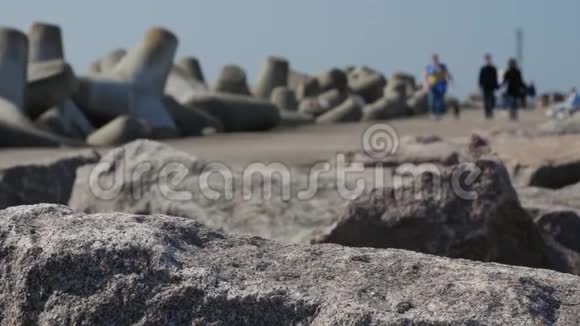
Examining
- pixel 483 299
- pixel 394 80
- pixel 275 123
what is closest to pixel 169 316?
pixel 483 299

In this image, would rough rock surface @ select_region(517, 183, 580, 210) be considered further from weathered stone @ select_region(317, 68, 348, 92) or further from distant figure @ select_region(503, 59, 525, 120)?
weathered stone @ select_region(317, 68, 348, 92)

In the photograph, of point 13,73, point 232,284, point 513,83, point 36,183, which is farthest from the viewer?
point 513,83

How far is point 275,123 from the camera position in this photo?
1418cm

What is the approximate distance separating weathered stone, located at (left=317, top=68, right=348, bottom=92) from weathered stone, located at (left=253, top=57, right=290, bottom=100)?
0.79 m

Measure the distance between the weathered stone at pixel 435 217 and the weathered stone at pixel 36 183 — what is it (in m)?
2.11

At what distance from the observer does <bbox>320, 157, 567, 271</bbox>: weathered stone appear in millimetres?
3451

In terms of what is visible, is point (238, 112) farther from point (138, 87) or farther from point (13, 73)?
point (13, 73)

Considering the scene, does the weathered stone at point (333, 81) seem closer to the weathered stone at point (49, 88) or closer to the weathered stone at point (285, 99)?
the weathered stone at point (285, 99)

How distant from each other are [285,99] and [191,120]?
17.3 ft

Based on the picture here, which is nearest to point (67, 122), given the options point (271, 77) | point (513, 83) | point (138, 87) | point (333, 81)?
point (138, 87)

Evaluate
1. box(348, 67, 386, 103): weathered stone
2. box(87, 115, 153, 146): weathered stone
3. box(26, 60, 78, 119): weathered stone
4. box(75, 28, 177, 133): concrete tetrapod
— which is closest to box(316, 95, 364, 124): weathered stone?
box(75, 28, 177, 133): concrete tetrapod

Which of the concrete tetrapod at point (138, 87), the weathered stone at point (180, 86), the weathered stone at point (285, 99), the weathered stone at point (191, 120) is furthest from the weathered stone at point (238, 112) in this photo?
the weathered stone at point (285, 99)

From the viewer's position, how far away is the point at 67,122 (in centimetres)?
1114

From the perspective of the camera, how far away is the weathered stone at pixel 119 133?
10.3 m
